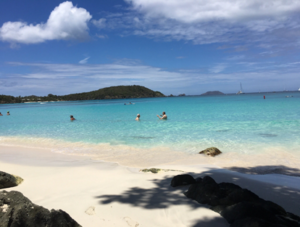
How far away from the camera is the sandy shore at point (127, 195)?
339 centimetres

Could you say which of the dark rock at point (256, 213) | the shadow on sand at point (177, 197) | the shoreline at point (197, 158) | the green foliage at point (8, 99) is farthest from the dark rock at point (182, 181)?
the green foliage at point (8, 99)

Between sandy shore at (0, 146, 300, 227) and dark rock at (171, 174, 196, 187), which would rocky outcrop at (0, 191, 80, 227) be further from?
dark rock at (171, 174, 196, 187)

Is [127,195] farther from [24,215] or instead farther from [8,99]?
[8,99]

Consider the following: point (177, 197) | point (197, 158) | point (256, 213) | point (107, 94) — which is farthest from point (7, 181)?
point (107, 94)

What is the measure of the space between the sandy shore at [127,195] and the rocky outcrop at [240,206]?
16 cm

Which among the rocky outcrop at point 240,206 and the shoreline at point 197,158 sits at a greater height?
the rocky outcrop at point 240,206

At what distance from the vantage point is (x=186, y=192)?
13.6 feet

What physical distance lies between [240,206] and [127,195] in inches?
87.1

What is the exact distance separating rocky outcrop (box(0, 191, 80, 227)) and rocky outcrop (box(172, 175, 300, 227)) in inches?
87.4

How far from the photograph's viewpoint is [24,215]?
2604mm

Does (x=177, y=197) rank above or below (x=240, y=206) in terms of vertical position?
below

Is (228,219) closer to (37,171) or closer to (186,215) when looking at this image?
(186,215)

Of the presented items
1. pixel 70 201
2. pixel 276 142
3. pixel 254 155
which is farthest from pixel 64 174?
pixel 276 142

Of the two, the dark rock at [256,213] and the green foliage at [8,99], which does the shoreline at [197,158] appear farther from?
the green foliage at [8,99]
